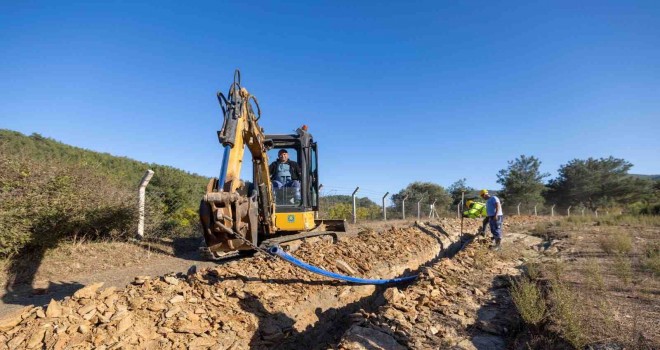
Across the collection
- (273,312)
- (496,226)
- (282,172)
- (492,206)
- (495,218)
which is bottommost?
(273,312)

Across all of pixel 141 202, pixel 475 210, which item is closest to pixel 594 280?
pixel 475 210

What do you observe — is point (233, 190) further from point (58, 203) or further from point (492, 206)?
point (492, 206)

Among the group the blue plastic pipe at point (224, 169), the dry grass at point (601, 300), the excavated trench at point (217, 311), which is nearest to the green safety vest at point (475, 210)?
the dry grass at point (601, 300)

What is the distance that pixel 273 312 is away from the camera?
205 inches

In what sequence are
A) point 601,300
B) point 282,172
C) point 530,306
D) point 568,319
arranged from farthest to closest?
point 282,172
point 601,300
point 530,306
point 568,319

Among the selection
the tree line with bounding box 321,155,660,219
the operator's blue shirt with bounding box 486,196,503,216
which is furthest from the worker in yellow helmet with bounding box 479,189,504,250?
Result: the tree line with bounding box 321,155,660,219

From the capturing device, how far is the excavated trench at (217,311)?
3973mm

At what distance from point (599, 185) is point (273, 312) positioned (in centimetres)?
4409

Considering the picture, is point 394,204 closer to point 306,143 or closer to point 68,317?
point 306,143

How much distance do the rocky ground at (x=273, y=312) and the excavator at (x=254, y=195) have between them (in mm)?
702

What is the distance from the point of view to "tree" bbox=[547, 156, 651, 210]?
126ft

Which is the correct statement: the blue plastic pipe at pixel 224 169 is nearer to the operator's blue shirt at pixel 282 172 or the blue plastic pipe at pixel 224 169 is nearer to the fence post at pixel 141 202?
the operator's blue shirt at pixel 282 172

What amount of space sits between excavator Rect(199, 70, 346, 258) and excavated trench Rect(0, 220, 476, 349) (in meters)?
0.57

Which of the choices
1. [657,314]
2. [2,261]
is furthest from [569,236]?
[2,261]
